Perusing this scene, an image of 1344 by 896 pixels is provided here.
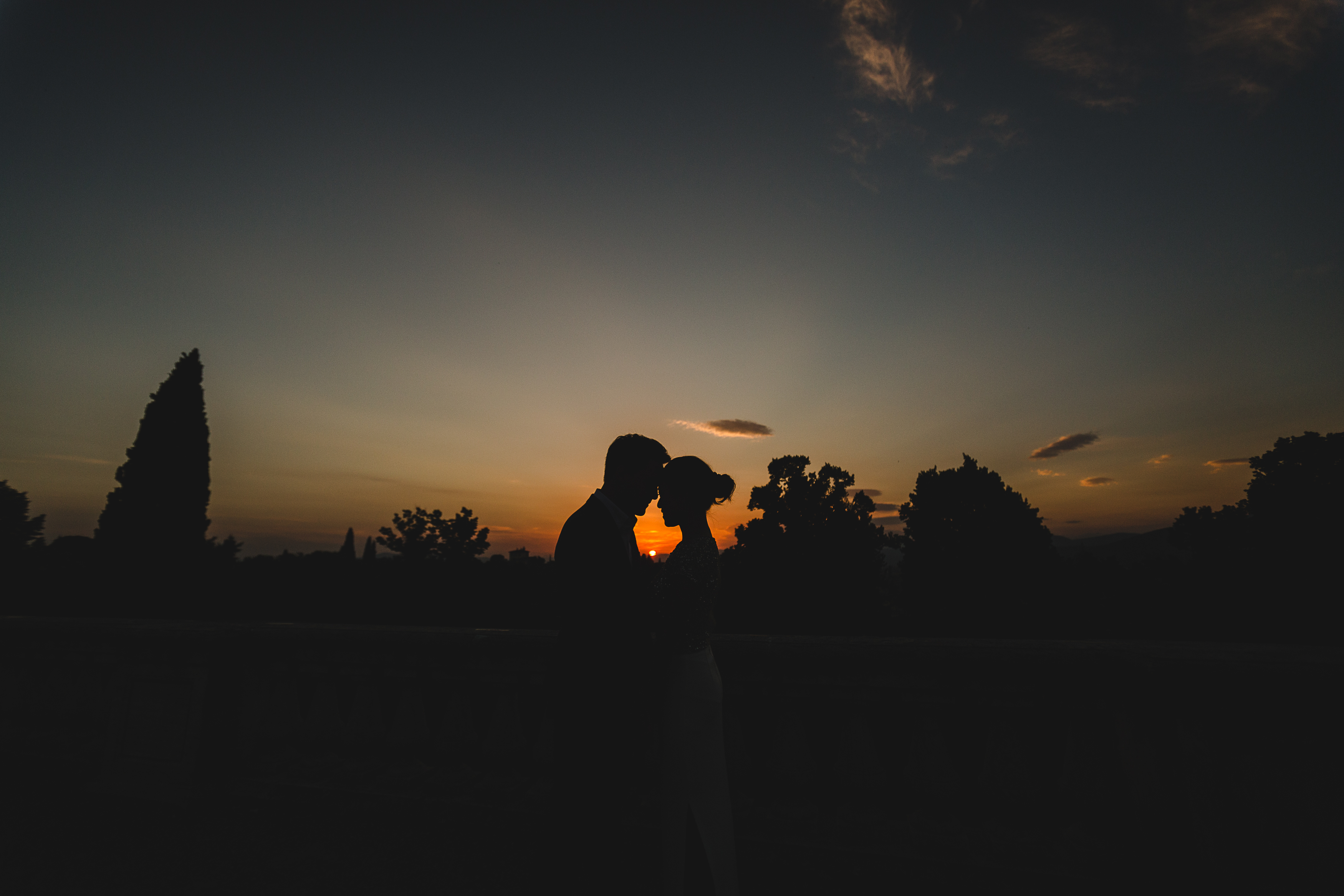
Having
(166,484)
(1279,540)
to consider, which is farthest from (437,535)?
(1279,540)

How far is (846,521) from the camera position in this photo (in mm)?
40188

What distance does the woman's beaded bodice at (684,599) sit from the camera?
3307 mm

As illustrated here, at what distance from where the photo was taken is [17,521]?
92.2ft

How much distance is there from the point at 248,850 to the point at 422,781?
112 cm

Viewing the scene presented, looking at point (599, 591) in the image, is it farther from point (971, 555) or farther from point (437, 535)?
point (437, 535)

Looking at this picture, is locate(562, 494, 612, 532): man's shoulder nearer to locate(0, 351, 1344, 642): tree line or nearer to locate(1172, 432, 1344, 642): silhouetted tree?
locate(0, 351, 1344, 642): tree line

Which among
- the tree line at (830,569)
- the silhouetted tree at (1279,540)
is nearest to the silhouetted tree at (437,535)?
the tree line at (830,569)

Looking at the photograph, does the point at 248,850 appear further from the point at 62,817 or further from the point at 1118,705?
the point at 1118,705

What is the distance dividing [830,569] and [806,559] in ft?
5.57

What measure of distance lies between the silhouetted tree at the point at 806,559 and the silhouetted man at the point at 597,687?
31731mm

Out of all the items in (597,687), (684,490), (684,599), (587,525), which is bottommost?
(597,687)

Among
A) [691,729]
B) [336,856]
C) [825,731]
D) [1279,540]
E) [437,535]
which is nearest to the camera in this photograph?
[691,729]

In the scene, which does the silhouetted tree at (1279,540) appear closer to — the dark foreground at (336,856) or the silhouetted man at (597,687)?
the dark foreground at (336,856)

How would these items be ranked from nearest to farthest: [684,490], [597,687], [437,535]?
1. [597,687]
2. [684,490]
3. [437,535]
